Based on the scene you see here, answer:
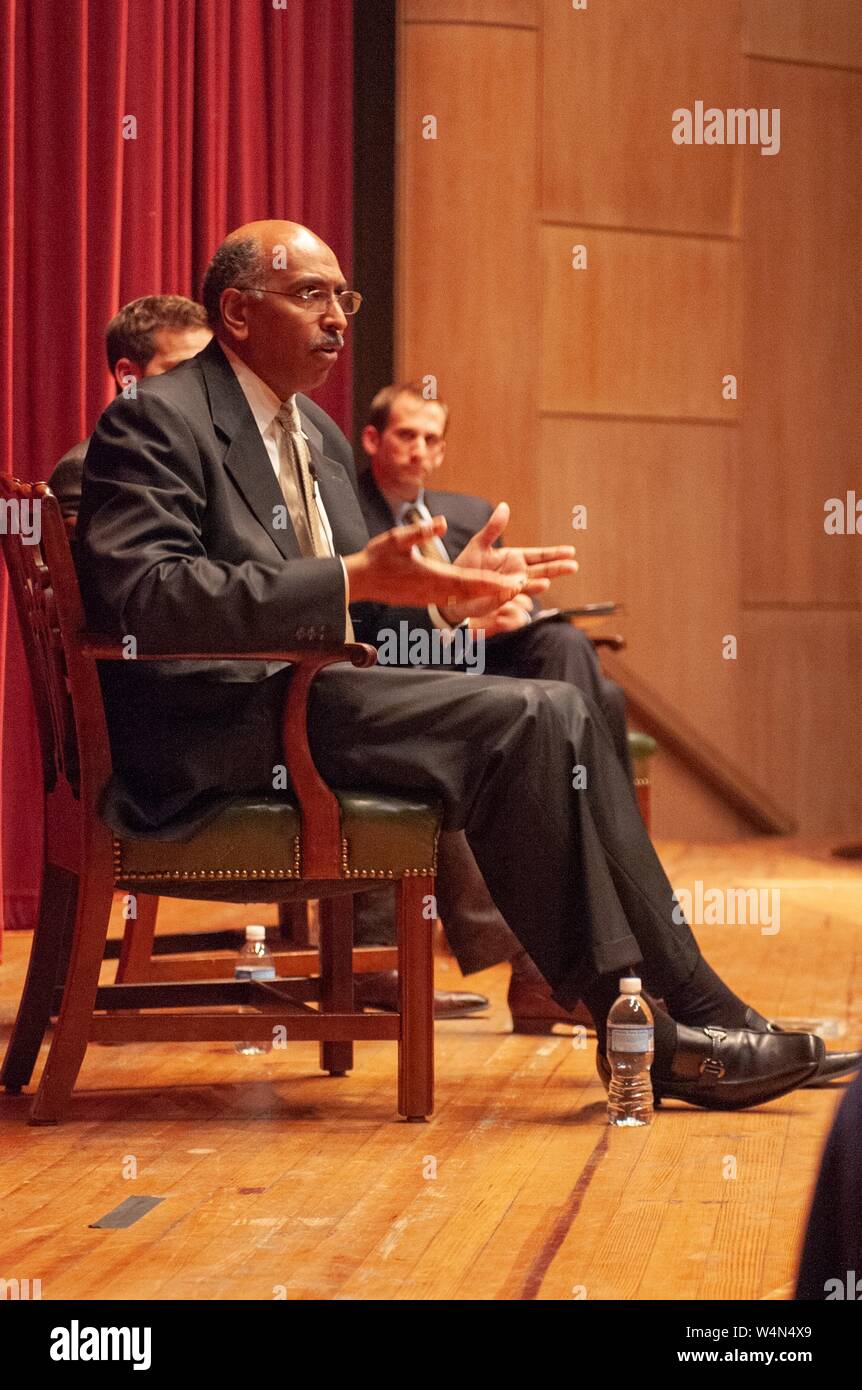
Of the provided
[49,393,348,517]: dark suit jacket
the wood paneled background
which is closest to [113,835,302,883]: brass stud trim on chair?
[49,393,348,517]: dark suit jacket

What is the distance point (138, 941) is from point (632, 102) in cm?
→ 418

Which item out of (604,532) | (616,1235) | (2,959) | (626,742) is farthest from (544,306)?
(616,1235)

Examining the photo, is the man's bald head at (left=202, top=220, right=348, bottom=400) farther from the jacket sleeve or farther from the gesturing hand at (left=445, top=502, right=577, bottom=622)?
the gesturing hand at (left=445, top=502, right=577, bottom=622)

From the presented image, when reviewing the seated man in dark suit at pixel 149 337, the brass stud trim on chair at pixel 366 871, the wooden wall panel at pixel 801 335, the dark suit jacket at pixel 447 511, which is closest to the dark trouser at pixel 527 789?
the brass stud trim on chair at pixel 366 871

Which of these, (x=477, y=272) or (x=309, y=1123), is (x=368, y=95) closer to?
(x=477, y=272)

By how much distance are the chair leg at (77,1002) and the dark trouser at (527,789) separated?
0.31 metres

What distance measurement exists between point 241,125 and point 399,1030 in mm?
3319

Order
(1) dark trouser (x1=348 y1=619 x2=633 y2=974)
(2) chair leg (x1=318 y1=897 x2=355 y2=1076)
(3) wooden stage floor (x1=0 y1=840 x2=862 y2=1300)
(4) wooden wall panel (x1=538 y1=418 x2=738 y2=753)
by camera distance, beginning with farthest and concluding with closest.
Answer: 1. (4) wooden wall panel (x1=538 y1=418 x2=738 y2=753)
2. (1) dark trouser (x1=348 y1=619 x2=633 y2=974)
3. (2) chair leg (x1=318 y1=897 x2=355 y2=1076)
4. (3) wooden stage floor (x1=0 y1=840 x2=862 y2=1300)

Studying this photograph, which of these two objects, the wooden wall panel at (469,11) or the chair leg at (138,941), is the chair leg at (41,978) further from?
the wooden wall panel at (469,11)

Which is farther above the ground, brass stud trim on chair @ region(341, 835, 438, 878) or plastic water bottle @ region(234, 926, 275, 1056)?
brass stud trim on chair @ region(341, 835, 438, 878)

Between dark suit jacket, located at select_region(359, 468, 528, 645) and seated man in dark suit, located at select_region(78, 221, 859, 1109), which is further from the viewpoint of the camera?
dark suit jacket, located at select_region(359, 468, 528, 645)

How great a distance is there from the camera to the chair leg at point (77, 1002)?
2533 millimetres

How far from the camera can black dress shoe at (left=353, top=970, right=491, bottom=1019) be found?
3375 millimetres

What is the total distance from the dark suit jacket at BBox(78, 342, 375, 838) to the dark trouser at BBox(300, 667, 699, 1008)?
99mm
